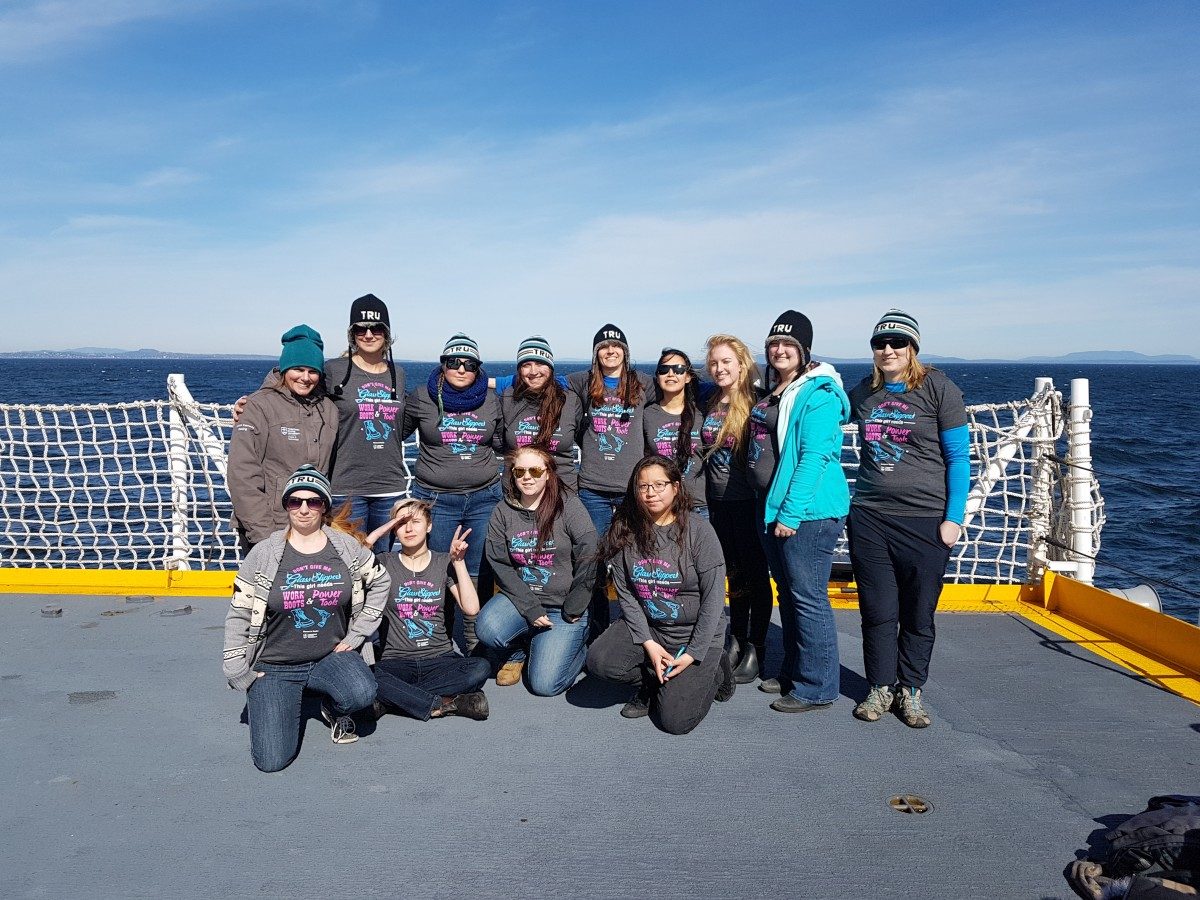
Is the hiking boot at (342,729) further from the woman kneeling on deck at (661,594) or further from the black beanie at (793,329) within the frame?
the black beanie at (793,329)

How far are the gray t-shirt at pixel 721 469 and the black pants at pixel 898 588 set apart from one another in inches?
21.7

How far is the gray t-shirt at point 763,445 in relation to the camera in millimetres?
→ 3531

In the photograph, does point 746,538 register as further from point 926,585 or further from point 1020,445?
point 1020,445

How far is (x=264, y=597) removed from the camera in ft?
10.6

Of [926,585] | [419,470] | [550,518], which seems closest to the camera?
[926,585]

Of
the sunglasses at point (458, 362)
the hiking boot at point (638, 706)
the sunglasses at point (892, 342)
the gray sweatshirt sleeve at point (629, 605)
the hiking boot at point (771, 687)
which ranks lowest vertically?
the hiking boot at point (771, 687)

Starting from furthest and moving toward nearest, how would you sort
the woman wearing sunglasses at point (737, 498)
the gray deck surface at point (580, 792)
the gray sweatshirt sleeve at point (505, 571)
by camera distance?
1. the gray sweatshirt sleeve at point (505, 571)
2. the woman wearing sunglasses at point (737, 498)
3. the gray deck surface at point (580, 792)

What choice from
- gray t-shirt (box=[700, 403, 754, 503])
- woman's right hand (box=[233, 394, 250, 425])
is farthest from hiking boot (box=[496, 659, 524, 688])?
woman's right hand (box=[233, 394, 250, 425])

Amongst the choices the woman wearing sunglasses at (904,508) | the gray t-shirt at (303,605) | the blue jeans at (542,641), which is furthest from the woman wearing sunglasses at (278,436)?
the woman wearing sunglasses at (904,508)

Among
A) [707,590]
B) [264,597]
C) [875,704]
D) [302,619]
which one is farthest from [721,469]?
[264,597]

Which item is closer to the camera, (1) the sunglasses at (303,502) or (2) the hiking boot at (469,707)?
(1) the sunglasses at (303,502)

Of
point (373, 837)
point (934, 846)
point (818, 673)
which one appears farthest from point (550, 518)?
point (934, 846)

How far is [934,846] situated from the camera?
2.52 metres

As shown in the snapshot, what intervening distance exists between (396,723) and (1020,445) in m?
4.08
